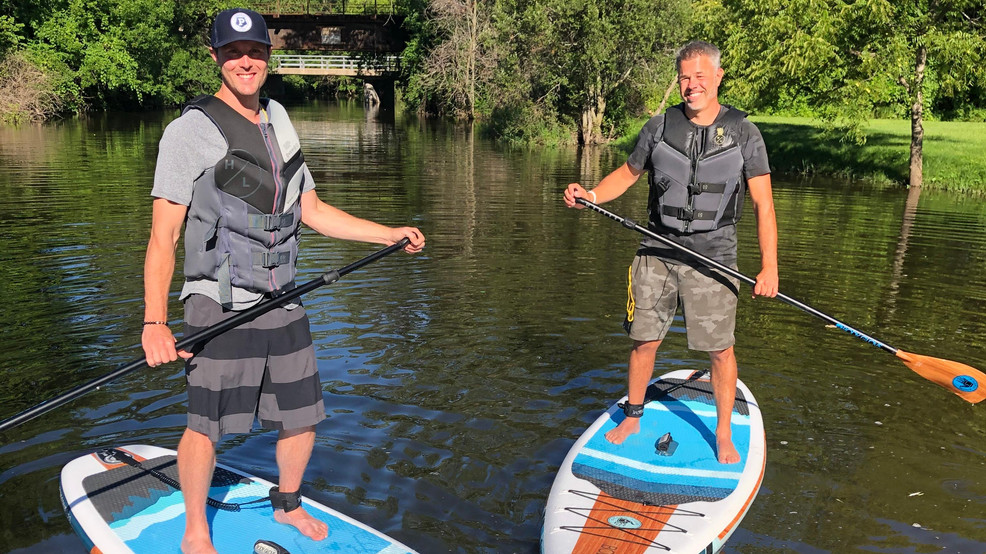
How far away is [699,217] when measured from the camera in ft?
16.1

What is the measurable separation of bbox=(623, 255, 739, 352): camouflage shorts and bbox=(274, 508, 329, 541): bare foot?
7.26 ft

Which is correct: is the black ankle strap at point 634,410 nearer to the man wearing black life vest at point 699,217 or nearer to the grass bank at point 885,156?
the man wearing black life vest at point 699,217

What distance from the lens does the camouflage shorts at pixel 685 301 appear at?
16.0 ft

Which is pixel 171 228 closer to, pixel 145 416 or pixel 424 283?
pixel 145 416

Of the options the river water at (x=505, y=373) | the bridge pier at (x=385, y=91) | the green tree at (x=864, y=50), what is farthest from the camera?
the bridge pier at (x=385, y=91)

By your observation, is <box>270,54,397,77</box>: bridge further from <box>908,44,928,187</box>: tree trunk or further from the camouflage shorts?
the camouflage shorts

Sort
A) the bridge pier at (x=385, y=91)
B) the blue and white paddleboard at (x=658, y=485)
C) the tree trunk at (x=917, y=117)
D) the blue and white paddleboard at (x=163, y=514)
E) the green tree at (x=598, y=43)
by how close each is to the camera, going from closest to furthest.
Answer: the blue and white paddleboard at (x=163, y=514) → the blue and white paddleboard at (x=658, y=485) → the tree trunk at (x=917, y=117) → the green tree at (x=598, y=43) → the bridge pier at (x=385, y=91)

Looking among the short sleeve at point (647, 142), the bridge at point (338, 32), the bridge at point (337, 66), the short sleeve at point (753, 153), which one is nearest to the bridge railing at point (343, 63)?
the bridge at point (337, 66)

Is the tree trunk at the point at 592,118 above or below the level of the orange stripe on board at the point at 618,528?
above

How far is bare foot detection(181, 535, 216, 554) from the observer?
366 centimetres

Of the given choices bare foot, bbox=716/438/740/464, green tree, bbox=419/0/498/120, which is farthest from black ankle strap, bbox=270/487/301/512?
green tree, bbox=419/0/498/120

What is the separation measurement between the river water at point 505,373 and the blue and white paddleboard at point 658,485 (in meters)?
0.25

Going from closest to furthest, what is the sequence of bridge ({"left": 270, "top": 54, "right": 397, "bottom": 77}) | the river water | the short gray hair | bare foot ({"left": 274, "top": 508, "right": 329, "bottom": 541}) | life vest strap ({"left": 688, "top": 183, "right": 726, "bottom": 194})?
bare foot ({"left": 274, "top": 508, "right": 329, "bottom": 541})
the short gray hair
the river water
life vest strap ({"left": 688, "top": 183, "right": 726, "bottom": 194})
bridge ({"left": 270, "top": 54, "right": 397, "bottom": 77})

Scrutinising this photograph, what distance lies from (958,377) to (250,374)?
14.1 feet
